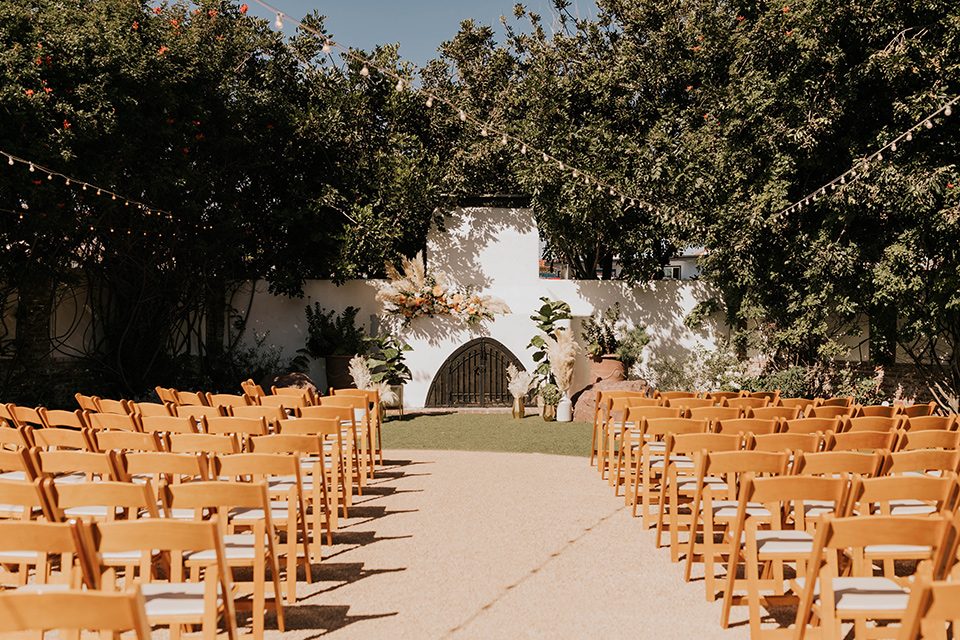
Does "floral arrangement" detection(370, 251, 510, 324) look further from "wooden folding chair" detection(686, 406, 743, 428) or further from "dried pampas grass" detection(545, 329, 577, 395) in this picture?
"wooden folding chair" detection(686, 406, 743, 428)

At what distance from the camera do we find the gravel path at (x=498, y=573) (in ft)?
11.1

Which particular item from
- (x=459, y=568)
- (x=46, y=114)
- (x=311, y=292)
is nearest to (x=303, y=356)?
(x=311, y=292)

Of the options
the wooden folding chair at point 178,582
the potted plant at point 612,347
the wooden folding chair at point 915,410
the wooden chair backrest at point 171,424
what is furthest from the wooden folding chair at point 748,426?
the potted plant at point 612,347

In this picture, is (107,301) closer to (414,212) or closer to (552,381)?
(414,212)

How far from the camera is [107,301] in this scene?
12039 mm

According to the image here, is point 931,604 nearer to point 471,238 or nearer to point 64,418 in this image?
point 64,418

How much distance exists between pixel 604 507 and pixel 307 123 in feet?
32.2

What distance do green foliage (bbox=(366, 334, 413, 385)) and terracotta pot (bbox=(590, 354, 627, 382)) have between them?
3.35 meters

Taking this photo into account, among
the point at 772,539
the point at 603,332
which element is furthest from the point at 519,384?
the point at 772,539

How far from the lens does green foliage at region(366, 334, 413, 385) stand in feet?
39.8

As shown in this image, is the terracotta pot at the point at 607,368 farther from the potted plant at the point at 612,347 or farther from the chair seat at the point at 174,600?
the chair seat at the point at 174,600

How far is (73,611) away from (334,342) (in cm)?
1115

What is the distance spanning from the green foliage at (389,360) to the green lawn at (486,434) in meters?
0.87

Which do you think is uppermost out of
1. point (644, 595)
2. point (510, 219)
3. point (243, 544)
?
point (510, 219)
